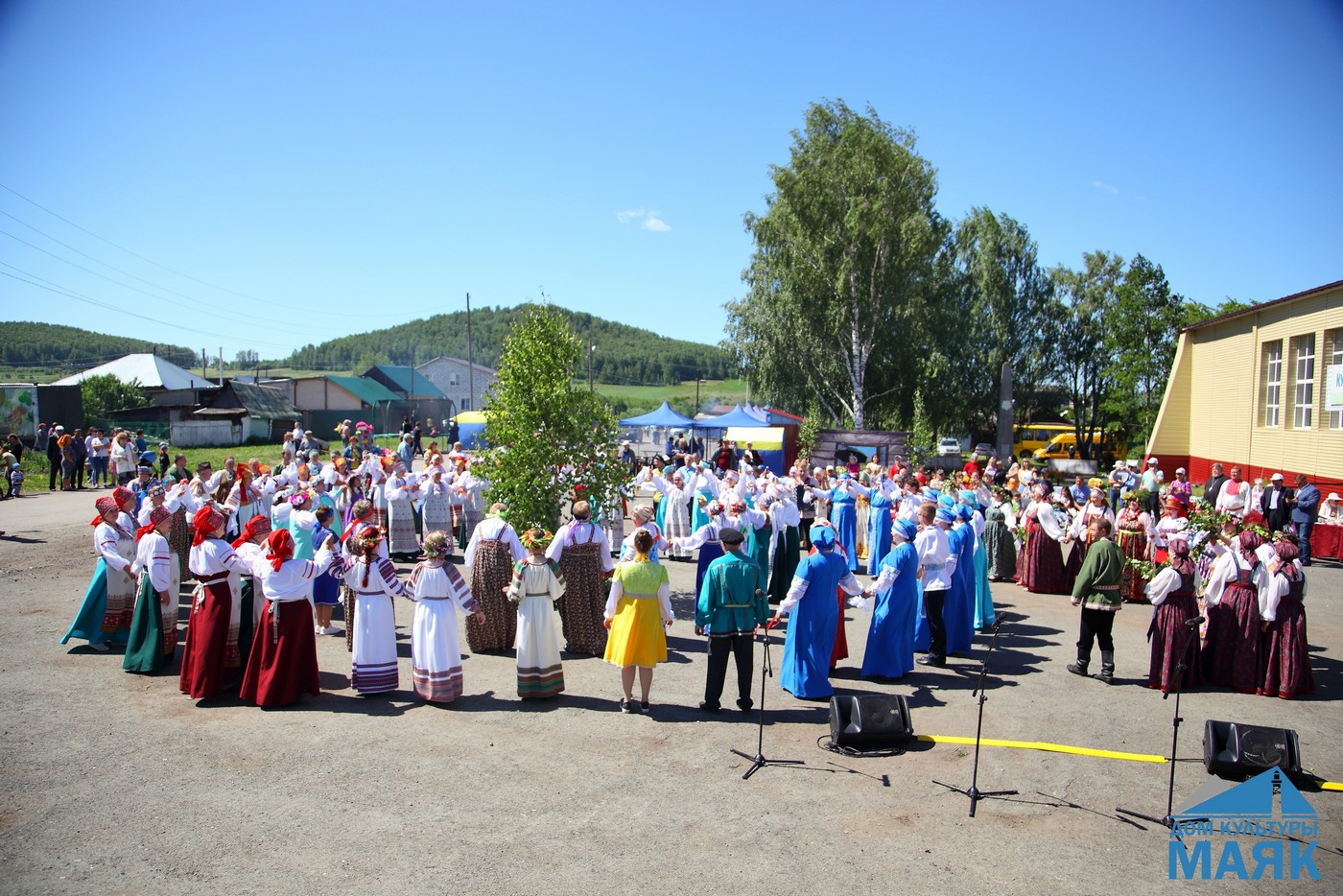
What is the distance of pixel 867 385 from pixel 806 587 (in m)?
26.8

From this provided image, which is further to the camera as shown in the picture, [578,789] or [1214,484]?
[1214,484]

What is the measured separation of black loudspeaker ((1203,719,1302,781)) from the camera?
6.18 m

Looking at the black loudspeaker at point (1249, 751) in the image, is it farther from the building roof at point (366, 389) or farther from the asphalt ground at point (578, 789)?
the building roof at point (366, 389)

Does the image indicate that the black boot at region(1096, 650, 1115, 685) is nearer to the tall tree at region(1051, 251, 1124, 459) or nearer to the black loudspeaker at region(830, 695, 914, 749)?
the black loudspeaker at region(830, 695, 914, 749)

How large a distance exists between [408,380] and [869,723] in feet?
205

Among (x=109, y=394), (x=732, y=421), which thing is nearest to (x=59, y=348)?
(x=109, y=394)

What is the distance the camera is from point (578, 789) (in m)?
5.97

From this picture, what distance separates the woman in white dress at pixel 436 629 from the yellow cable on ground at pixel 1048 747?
397 cm

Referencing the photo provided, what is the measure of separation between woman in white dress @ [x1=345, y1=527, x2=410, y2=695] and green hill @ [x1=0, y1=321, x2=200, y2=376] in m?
94.1

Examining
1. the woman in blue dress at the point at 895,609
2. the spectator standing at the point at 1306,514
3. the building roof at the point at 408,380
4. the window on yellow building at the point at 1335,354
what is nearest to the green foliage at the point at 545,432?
the woman in blue dress at the point at 895,609

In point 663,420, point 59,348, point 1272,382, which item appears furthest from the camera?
point 59,348

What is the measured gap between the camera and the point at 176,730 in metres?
6.84

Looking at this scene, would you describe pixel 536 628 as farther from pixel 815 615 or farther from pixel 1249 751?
pixel 1249 751

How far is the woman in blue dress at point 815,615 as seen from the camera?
7848 mm
